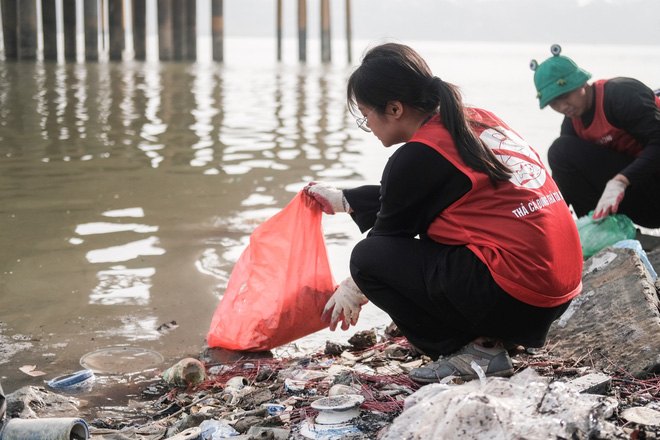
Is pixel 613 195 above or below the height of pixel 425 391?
above

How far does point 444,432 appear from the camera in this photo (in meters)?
1.88

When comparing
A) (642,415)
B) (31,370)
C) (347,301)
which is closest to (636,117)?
(347,301)

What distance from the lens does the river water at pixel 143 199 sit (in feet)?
12.1

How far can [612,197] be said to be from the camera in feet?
12.4

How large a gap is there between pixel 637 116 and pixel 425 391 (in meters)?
2.36

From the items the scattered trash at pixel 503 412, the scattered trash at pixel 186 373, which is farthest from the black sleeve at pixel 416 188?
the scattered trash at pixel 186 373

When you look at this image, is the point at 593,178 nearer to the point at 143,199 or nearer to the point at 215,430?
the point at 215,430

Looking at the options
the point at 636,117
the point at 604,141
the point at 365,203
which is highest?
the point at 636,117

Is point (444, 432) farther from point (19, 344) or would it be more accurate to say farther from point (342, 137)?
point (342, 137)

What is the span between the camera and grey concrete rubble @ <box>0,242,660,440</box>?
76.9 inches

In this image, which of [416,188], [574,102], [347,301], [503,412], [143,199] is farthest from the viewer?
[143,199]

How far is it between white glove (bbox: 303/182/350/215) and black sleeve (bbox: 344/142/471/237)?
1.66 feet

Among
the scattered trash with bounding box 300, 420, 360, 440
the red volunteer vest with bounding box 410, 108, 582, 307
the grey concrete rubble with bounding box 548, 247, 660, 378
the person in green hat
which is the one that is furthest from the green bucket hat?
the scattered trash with bounding box 300, 420, 360, 440

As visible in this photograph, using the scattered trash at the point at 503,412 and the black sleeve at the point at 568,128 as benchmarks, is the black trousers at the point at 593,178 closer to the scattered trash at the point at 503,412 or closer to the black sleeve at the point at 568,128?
the black sleeve at the point at 568,128
